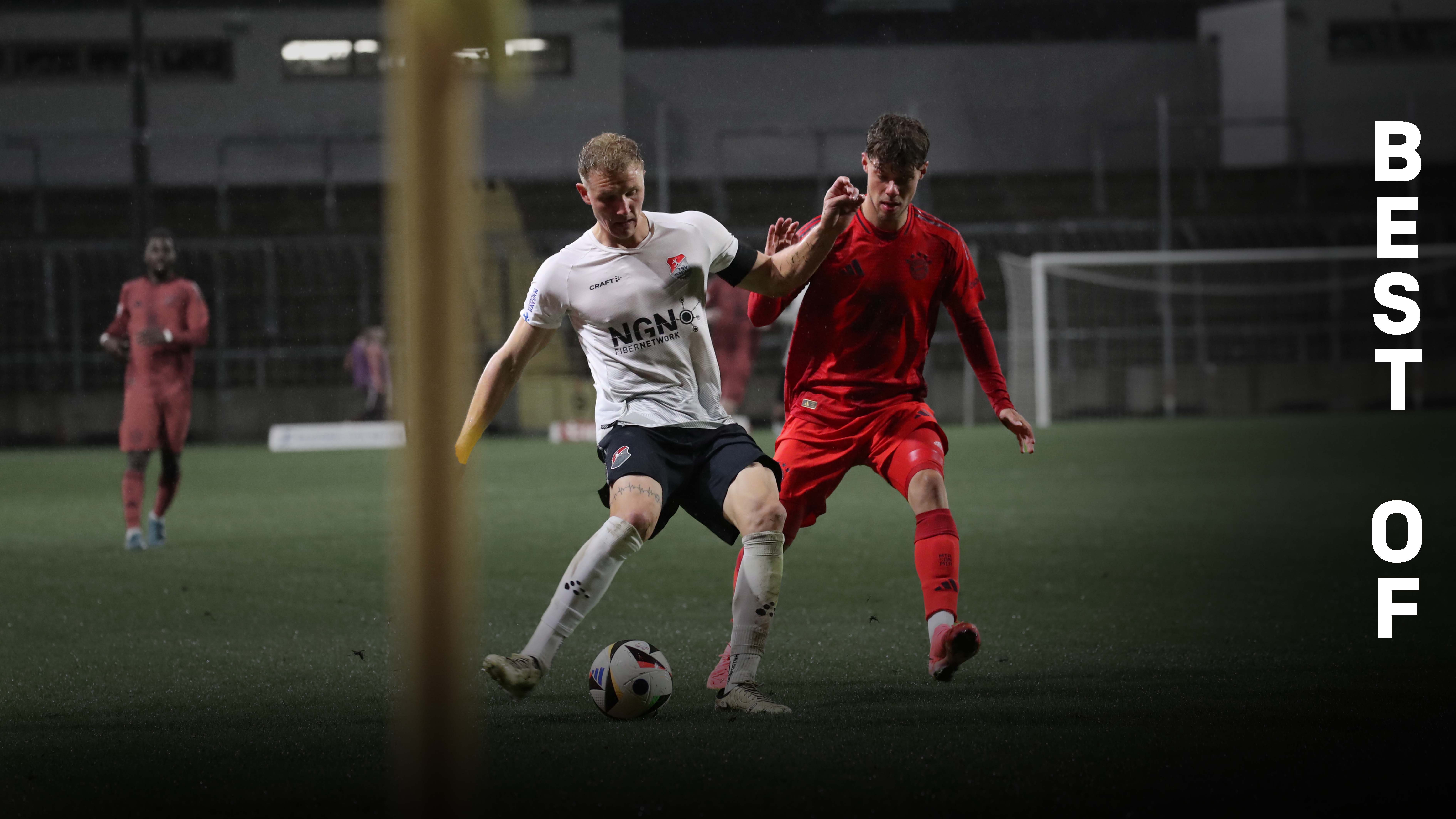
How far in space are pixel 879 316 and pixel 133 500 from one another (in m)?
5.84

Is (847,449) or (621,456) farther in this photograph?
(847,449)

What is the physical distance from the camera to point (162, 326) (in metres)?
9.62

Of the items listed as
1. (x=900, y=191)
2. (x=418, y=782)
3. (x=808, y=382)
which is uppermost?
(x=900, y=191)

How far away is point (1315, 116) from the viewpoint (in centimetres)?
2642

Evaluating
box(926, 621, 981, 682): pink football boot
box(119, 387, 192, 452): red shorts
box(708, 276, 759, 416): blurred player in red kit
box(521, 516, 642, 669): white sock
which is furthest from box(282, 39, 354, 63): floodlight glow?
box(926, 621, 981, 682): pink football boot

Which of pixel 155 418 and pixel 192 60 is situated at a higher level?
pixel 192 60

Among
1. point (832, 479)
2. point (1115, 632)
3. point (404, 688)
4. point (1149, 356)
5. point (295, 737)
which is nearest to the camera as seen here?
point (295, 737)

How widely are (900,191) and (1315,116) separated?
23.6 metres

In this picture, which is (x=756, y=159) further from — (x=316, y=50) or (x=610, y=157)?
(x=610, y=157)

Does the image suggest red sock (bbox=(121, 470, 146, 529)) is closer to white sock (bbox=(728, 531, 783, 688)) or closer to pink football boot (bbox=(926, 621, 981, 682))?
white sock (bbox=(728, 531, 783, 688))

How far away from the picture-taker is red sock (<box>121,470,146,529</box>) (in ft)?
30.8

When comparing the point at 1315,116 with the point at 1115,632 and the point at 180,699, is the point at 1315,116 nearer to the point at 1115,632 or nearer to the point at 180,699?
the point at 1115,632

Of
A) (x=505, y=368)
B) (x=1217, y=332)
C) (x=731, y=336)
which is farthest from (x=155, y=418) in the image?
(x=1217, y=332)

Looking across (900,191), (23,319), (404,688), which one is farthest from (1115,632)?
(23,319)
